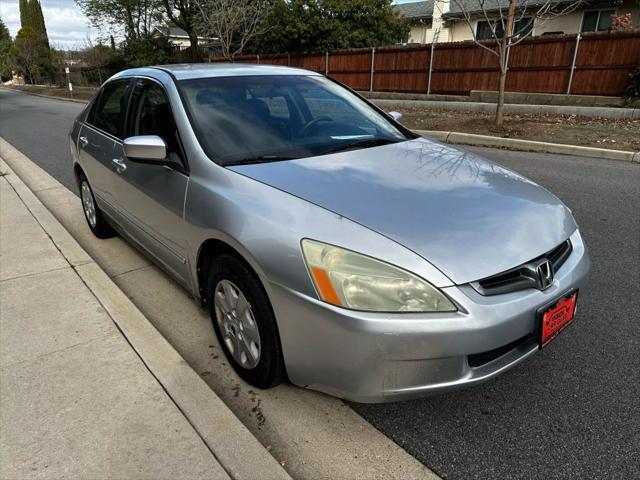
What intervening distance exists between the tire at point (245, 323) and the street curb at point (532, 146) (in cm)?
566

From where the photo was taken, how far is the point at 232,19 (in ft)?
69.9

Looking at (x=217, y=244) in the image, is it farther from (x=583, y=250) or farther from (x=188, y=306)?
(x=583, y=250)

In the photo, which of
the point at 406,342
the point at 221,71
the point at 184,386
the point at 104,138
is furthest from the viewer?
the point at 104,138

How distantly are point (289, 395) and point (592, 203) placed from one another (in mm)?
4447

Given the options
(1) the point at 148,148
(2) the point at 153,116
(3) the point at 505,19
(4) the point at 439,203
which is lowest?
(4) the point at 439,203

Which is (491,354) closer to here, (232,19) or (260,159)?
(260,159)

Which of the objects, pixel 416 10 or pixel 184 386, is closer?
pixel 184 386

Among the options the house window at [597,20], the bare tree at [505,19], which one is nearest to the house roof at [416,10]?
the bare tree at [505,19]

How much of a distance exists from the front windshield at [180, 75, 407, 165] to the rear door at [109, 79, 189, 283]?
0.21 m

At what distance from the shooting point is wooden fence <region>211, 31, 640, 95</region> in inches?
519

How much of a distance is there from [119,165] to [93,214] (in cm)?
134

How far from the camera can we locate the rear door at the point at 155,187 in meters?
2.74

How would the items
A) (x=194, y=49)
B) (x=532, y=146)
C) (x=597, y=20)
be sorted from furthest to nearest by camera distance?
(x=194, y=49) → (x=597, y=20) → (x=532, y=146)

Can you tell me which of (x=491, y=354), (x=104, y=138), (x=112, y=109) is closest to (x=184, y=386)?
(x=491, y=354)
